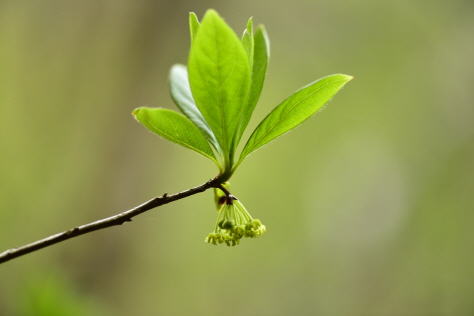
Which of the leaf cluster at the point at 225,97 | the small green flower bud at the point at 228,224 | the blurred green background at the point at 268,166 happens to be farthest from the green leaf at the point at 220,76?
the blurred green background at the point at 268,166

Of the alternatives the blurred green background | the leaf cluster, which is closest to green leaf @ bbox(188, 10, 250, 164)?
the leaf cluster

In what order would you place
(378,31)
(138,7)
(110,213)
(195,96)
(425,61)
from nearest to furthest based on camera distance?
(195,96) → (110,213) → (138,7) → (425,61) → (378,31)

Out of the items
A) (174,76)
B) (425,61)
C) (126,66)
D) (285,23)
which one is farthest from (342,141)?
(174,76)

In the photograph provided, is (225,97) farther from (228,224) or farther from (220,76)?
(228,224)

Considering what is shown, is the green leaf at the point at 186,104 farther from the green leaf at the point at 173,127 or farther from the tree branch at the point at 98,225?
the tree branch at the point at 98,225

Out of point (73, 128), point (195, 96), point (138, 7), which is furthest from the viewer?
point (73, 128)

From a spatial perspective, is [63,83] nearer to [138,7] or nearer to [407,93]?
[138,7]
